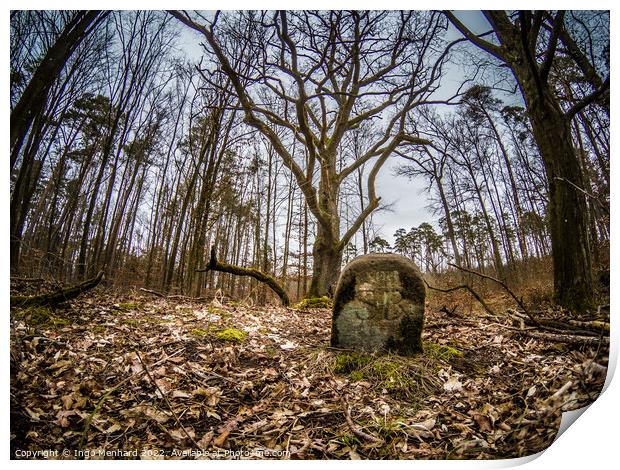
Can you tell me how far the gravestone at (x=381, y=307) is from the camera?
8.70 ft

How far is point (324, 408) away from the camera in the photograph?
6.39ft

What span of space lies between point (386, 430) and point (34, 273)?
11.4 ft

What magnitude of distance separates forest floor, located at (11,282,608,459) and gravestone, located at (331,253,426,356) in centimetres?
15

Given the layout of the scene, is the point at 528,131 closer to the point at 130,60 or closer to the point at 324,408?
the point at 324,408

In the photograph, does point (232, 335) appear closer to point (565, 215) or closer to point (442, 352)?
point (442, 352)

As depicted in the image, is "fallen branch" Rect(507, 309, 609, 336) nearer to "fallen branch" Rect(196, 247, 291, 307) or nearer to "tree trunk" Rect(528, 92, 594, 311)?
"tree trunk" Rect(528, 92, 594, 311)

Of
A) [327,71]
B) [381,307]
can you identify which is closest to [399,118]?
[327,71]

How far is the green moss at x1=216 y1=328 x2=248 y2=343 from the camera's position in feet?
10.0

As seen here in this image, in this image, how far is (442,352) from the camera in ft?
8.78

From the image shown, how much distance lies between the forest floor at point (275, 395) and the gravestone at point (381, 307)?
0.15 metres

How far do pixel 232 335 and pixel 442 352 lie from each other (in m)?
2.30

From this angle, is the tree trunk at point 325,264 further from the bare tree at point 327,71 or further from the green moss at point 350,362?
the green moss at point 350,362

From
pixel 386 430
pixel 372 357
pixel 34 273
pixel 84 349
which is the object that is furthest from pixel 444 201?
pixel 34 273

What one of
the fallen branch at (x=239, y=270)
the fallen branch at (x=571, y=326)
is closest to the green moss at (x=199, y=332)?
the fallen branch at (x=239, y=270)
